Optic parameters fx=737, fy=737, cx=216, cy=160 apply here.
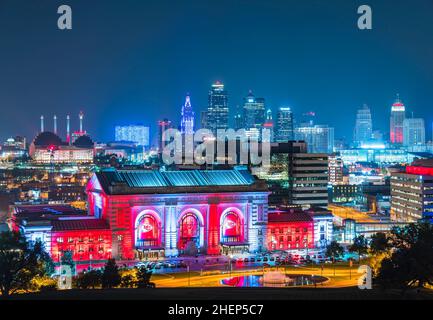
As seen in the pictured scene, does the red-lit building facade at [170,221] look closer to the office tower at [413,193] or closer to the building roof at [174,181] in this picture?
the building roof at [174,181]

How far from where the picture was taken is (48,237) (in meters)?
57.3

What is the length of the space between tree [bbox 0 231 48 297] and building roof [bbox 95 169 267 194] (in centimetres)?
1932

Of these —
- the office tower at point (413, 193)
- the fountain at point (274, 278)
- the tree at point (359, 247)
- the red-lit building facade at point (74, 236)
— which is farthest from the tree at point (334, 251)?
the office tower at point (413, 193)

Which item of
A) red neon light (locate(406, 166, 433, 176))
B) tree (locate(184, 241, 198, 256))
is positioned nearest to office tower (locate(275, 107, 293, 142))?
red neon light (locate(406, 166, 433, 176))

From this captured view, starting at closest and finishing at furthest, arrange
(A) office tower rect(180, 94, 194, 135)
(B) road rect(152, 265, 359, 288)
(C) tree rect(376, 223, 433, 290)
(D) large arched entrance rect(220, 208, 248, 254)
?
(C) tree rect(376, 223, 433, 290)
(B) road rect(152, 265, 359, 288)
(D) large arched entrance rect(220, 208, 248, 254)
(A) office tower rect(180, 94, 194, 135)

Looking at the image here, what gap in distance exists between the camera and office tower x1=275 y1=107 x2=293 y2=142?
19512 centimetres

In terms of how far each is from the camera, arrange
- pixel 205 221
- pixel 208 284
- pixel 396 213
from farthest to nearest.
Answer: pixel 396 213 → pixel 205 221 → pixel 208 284

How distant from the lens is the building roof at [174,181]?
2366 inches

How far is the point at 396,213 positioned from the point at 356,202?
29.9 metres

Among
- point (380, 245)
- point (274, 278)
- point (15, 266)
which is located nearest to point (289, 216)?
point (274, 278)

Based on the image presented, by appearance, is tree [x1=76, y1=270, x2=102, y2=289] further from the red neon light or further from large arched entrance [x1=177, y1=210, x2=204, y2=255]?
the red neon light

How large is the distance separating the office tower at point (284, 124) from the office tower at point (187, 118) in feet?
88.4
